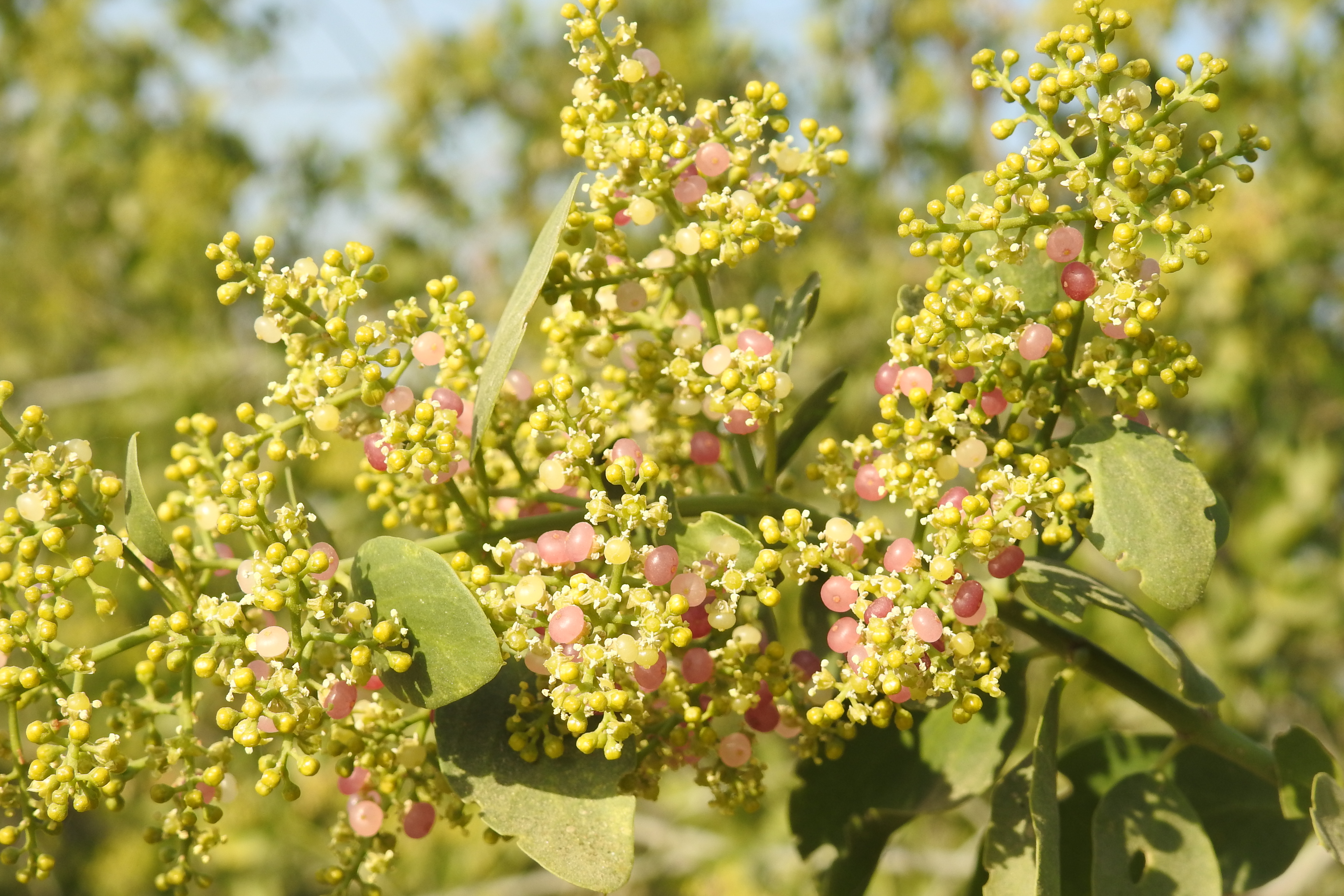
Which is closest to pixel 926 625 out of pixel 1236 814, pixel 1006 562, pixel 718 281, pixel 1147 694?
pixel 1006 562

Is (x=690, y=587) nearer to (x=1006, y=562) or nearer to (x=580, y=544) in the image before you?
(x=580, y=544)

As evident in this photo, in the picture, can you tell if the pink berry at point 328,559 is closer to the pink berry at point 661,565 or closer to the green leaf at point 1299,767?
the pink berry at point 661,565

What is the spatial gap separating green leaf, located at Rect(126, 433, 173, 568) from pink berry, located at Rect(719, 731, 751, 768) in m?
0.62

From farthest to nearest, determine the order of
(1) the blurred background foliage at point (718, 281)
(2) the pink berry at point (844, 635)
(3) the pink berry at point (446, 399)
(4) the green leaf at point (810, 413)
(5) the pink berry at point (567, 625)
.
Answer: (1) the blurred background foliage at point (718, 281) < (4) the green leaf at point (810, 413) < (3) the pink berry at point (446, 399) < (2) the pink berry at point (844, 635) < (5) the pink berry at point (567, 625)

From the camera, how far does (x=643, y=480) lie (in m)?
1.06

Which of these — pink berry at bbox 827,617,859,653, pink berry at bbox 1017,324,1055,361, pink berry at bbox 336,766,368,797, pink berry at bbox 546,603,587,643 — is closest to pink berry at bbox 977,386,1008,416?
pink berry at bbox 1017,324,1055,361

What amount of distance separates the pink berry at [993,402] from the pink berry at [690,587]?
357 mm

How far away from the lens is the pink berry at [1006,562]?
3.64ft

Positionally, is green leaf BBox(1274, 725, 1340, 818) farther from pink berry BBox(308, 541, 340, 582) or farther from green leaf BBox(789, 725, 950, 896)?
pink berry BBox(308, 541, 340, 582)

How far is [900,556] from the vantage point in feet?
3.52

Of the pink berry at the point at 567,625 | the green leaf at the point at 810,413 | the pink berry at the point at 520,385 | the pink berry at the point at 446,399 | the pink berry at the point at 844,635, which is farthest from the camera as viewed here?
the green leaf at the point at 810,413

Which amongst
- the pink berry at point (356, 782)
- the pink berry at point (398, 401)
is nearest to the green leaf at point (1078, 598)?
the pink berry at point (398, 401)

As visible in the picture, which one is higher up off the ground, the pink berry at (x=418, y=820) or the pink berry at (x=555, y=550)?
the pink berry at (x=555, y=550)

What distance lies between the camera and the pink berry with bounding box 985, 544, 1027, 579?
1.11m
